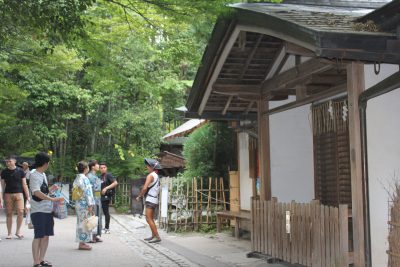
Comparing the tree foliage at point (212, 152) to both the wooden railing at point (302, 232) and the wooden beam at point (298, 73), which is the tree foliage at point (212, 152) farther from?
the wooden beam at point (298, 73)

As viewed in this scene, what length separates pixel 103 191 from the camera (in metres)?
12.6

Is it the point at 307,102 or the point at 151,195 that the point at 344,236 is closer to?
the point at 307,102

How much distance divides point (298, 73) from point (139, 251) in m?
5.15

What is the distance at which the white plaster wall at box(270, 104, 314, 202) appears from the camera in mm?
9773

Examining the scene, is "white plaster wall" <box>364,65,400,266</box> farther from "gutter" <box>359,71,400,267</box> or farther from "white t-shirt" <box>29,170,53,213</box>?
"white t-shirt" <box>29,170,53,213</box>

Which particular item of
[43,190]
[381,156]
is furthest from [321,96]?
[43,190]

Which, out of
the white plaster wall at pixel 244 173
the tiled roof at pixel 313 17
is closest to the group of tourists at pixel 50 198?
the white plaster wall at pixel 244 173

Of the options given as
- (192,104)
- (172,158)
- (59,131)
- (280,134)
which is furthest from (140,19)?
(172,158)

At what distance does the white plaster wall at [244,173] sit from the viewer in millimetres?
12836

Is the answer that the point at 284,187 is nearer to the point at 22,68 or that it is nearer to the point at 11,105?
the point at 22,68

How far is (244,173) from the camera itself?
1321 cm

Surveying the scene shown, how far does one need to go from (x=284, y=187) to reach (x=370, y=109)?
3.96 metres

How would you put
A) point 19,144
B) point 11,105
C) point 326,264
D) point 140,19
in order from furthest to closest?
1. point 19,144
2. point 11,105
3. point 140,19
4. point 326,264

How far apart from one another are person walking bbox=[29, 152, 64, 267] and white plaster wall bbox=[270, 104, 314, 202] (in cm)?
424
